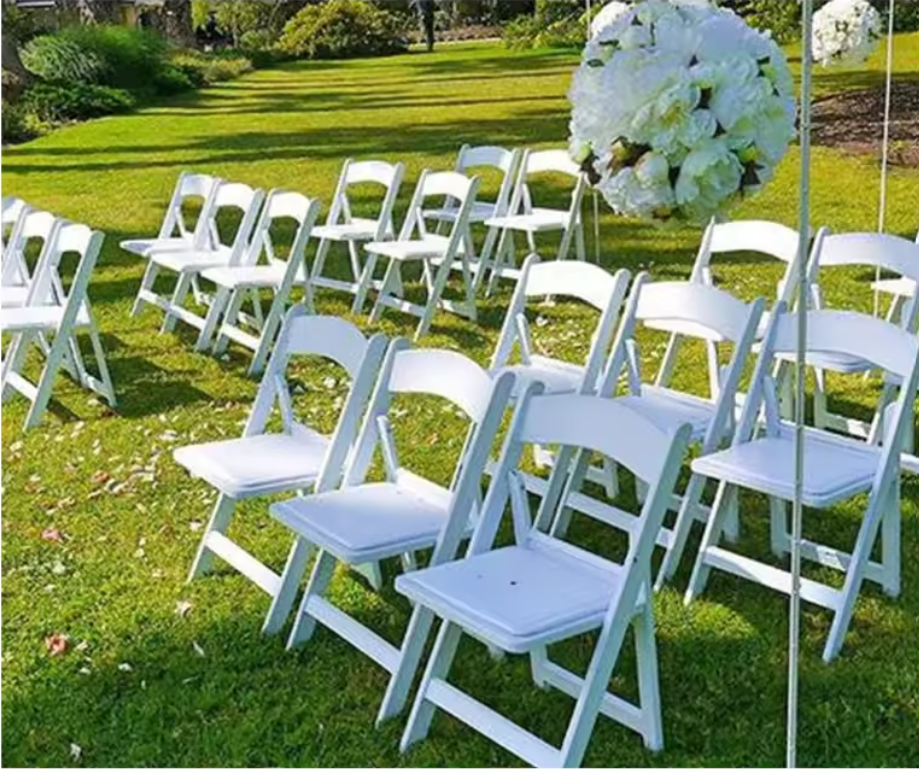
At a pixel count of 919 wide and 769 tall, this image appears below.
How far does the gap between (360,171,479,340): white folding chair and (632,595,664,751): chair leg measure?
14.4 feet

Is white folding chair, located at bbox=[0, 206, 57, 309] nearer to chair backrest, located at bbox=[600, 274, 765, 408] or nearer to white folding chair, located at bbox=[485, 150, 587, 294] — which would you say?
white folding chair, located at bbox=[485, 150, 587, 294]

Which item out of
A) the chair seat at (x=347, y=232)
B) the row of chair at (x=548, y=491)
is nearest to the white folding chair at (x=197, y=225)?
the chair seat at (x=347, y=232)

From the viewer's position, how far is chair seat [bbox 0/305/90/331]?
6.13 meters

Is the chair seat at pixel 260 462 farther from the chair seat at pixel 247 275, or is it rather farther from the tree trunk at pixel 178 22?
the tree trunk at pixel 178 22

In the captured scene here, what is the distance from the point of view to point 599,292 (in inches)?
179

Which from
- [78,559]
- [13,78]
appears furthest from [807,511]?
[13,78]

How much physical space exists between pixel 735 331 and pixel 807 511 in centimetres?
89

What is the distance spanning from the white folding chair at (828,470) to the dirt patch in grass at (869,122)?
9468 mm

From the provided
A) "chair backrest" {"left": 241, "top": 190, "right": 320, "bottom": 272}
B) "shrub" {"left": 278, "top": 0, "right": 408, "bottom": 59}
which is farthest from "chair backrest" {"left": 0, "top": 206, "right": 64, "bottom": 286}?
"shrub" {"left": 278, "top": 0, "right": 408, "bottom": 59}

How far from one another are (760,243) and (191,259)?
3553mm

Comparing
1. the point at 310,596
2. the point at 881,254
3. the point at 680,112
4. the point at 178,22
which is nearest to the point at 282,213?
the point at 881,254

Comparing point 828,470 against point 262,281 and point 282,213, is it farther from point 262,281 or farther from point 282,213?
point 282,213

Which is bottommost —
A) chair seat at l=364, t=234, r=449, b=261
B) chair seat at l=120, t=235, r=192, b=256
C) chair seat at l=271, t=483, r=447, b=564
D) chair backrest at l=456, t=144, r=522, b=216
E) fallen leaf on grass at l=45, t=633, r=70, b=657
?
fallen leaf on grass at l=45, t=633, r=70, b=657

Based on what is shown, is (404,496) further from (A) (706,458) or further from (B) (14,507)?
(B) (14,507)
